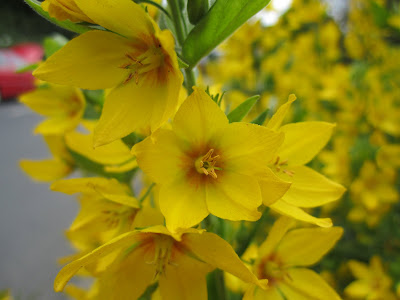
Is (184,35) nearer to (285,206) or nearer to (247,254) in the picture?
(285,206)

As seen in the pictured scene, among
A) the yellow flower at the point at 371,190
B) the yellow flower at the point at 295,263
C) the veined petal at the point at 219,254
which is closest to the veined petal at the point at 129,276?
the veined petal at the point at 219,254

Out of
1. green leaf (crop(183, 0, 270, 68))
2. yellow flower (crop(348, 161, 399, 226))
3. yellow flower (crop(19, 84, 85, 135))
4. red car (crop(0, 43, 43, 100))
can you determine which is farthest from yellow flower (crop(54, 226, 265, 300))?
red car (crop(0, 43, 43, 100))

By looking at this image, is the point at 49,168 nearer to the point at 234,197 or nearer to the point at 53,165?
the point at 53,165

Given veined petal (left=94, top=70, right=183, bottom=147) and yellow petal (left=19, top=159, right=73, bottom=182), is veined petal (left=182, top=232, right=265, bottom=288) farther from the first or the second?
yellow petal (left=19, top=159, right=73, bottom=182)

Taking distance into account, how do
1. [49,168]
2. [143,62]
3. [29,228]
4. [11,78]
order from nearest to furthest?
[143,62] → [49,168] → [29,228] → [11,78]

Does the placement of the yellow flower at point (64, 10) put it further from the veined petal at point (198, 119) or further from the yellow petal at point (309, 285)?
the yellow petal at point (309, 285)

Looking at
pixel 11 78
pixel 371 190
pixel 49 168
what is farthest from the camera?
pixel 11 78

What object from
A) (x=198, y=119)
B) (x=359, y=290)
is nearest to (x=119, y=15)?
(x=198, y=119)
